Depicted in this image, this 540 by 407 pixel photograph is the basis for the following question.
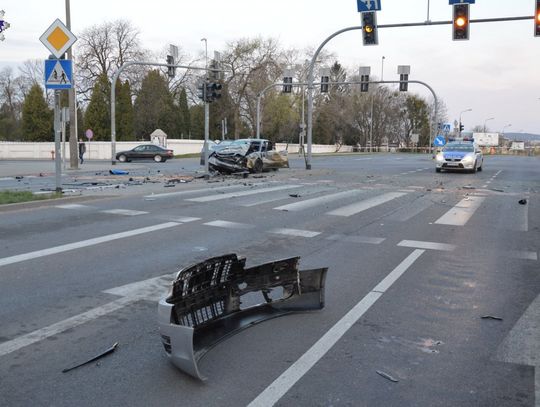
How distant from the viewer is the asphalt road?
364 cm

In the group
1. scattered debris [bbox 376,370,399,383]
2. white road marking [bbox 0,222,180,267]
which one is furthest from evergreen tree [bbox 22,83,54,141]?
scattered debris [bbox 376,370,399,383]

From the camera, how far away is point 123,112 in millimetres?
62375

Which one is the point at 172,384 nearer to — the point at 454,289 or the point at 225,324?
the point at 225,324

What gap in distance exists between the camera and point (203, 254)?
771 centimetres

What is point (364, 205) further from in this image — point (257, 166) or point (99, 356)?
point (257, 166)

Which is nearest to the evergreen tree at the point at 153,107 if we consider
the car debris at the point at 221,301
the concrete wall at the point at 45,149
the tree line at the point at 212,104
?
the tree line at the point at 212,104

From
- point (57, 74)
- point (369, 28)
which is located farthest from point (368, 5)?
point (57, 74)

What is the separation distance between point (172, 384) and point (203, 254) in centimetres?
409

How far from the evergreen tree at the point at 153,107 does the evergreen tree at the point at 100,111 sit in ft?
35.1

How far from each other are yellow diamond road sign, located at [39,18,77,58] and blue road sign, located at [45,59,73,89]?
22 centimetres

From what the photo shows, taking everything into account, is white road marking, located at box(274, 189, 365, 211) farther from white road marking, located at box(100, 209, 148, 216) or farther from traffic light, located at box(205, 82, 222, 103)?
traffic light, located at box(205, 82, 222, 103)

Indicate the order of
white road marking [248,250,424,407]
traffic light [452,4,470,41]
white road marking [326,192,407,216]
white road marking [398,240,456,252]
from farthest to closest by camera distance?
1. traffic light [452,4,470,41]
2. white road marking [326,192,407,216]
3. white road marking [398,240,456,252]
4. white road marking [248,250,424,407]

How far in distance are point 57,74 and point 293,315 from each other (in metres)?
11.1

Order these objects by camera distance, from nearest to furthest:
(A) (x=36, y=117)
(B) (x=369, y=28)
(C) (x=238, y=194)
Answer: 1. (C) (x=238, y=194)
2. (B) (x=369, y=28)
3. (A) (x=36, y=117)
